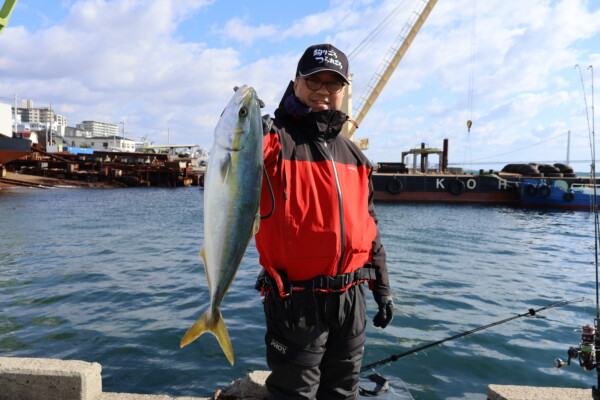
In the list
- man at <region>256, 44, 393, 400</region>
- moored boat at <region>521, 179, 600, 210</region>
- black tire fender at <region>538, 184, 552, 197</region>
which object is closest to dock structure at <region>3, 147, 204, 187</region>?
moored boat at <region>521, 179, 600, 210</region>

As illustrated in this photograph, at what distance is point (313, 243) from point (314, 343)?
0.61m

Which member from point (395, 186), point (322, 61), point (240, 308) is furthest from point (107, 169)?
point (322, 61)

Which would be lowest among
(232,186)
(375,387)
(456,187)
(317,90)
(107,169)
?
(375,387)

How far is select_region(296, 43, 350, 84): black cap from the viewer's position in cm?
260

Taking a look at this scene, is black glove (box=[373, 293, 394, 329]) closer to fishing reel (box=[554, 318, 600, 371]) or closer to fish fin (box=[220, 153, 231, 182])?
fish fin (box=[220, 153, 231, 182])

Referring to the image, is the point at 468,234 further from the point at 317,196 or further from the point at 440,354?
the point at 317,196

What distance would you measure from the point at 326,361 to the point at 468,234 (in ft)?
62.3

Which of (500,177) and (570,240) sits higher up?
(500,177)

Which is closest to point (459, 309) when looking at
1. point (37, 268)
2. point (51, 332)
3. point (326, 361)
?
point (326, 361)

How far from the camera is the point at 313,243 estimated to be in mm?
2457

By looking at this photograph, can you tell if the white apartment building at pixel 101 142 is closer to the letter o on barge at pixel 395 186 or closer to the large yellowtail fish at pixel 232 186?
the letter o on barge at pixel 395 186

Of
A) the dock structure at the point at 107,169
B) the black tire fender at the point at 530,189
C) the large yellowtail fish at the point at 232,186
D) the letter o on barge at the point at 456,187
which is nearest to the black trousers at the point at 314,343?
the large yellowtail fish at the point at 232,186

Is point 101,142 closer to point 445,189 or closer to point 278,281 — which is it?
point 445,189

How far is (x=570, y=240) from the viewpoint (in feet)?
61.2
